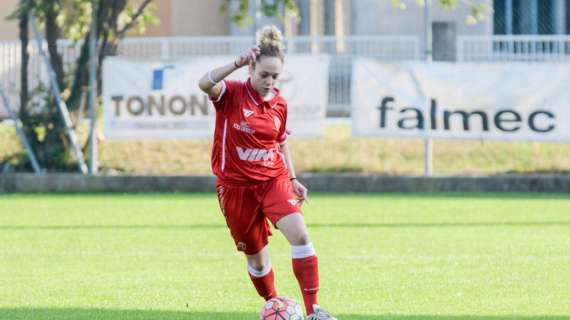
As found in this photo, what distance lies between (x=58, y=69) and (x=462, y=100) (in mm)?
5980

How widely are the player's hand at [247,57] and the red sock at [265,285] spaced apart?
58.3 inches

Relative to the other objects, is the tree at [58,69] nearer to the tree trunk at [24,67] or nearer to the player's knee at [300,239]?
the tree trunk at [24,67]

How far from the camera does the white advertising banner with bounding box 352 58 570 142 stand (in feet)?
63.7

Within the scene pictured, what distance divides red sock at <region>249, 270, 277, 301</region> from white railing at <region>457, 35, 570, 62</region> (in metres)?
13.7

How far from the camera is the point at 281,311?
8516 mm

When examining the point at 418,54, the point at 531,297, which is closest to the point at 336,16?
the point at 418,54

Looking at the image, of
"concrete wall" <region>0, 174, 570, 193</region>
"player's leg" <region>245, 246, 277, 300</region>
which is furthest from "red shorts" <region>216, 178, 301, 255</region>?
"concrete wall" <region>0, 174, 570, 193</region>

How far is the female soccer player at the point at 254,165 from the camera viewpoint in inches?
343

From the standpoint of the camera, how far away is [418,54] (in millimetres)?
24047

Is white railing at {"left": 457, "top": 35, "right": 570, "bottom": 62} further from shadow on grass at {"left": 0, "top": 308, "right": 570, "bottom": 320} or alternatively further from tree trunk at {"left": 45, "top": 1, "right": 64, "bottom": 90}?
shadow on grass at {"left": 0, "top": 308, "right": 570, "bottom": 320}

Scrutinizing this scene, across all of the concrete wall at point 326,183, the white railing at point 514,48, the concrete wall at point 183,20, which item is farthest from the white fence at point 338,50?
the concrete wall at point 183,20

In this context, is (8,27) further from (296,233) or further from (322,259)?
(296,233)

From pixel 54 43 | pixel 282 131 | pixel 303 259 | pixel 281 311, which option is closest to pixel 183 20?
pixel 54 43

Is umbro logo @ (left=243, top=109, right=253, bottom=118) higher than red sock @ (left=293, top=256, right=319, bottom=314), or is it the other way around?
umbro logo @ (left=243, top=109, right=253, bottom=118)
